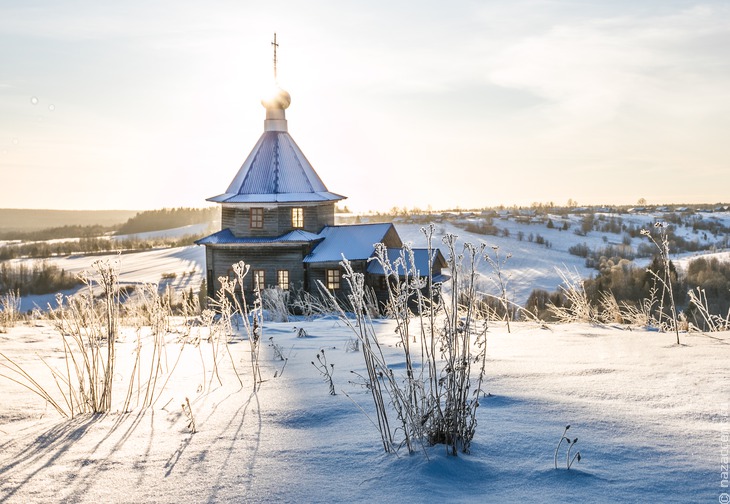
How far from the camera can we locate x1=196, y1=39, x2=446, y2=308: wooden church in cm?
2083

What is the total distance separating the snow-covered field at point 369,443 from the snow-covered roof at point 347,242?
52.8ft

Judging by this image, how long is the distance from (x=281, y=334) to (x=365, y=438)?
4117 millimetres

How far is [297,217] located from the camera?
21.6 meters

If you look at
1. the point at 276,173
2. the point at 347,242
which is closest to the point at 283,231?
the point at 276,173

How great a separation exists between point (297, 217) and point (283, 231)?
746 millimetres

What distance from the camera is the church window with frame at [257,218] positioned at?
2139cm

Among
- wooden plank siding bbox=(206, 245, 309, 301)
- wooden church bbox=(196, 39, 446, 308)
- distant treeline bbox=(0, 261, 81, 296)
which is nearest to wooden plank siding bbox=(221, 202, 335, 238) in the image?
wooden church bbox=(196, 39, 446, 308)

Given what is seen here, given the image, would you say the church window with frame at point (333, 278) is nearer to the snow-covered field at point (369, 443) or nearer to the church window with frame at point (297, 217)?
the church window with frame at point (297, 217)

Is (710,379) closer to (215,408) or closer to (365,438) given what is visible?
(365,438)

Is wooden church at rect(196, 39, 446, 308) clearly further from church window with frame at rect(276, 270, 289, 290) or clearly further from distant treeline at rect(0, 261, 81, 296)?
distant treeline at rect(0, 261, 81, 296)

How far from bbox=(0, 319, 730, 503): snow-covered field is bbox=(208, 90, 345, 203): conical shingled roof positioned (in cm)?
1768

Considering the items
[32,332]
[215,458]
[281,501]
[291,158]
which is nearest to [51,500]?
[215,458]

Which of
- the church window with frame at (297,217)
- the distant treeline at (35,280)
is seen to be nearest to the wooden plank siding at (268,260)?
the church window with frame at (297,217)

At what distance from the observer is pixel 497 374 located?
3.58 m
